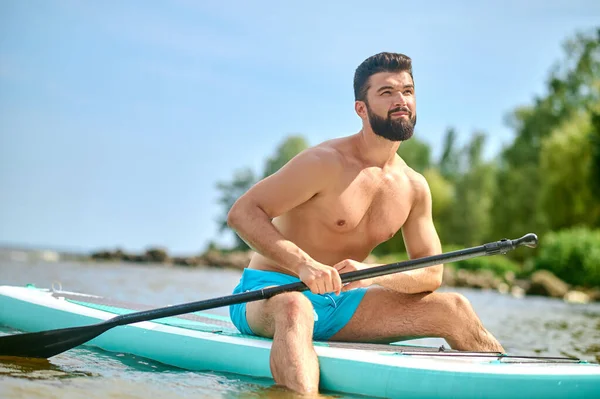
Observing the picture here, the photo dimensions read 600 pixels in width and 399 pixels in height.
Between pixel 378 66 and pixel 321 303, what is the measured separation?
4.19 ft

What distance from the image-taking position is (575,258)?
2464 cm

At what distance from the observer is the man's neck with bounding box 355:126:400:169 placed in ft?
13.6

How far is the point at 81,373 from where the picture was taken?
3885mm

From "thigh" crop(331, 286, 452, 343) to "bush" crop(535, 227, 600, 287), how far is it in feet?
71.2

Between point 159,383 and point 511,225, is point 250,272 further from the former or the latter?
point 511,225

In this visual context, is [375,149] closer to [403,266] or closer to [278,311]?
[403,266]

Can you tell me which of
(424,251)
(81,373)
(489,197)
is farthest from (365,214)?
(489,197)

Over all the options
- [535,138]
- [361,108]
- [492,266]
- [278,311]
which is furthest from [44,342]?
[535,138]

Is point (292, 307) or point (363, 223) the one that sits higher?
point (363, 223)

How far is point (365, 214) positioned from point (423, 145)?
48503mm

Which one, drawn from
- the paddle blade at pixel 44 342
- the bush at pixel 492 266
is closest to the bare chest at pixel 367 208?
the paddle blade at pixel 44 342

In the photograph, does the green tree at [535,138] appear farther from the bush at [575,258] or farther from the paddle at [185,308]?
the paddle at [185,308]

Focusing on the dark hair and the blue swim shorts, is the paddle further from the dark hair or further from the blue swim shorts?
the dark hair

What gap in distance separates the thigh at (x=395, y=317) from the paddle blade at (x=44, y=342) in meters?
1.36
